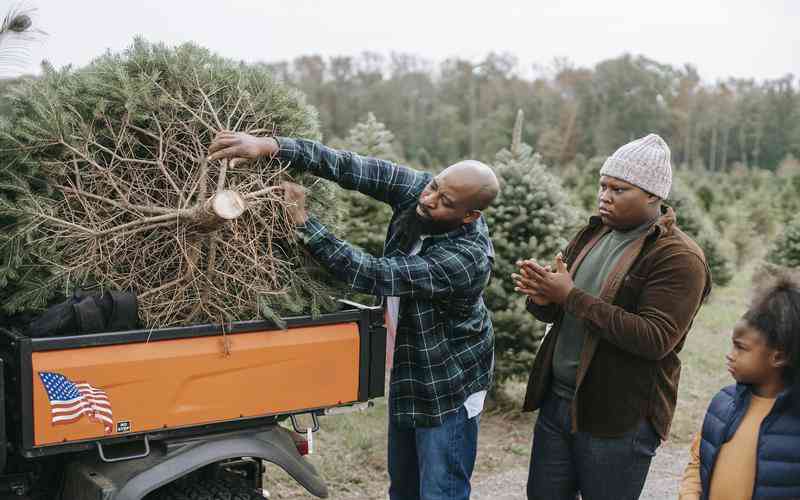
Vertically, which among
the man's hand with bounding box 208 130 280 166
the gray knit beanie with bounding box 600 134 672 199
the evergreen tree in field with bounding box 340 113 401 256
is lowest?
the evergreen tree in field with bounding box 340 113 401 256

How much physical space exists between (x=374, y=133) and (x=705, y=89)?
1008 inches

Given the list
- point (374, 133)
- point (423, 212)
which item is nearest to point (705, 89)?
point (374, 133)

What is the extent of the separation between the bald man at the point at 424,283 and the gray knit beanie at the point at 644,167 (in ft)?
1.75

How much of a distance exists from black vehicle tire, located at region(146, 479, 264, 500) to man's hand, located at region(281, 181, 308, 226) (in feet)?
3.60

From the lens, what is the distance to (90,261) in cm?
293

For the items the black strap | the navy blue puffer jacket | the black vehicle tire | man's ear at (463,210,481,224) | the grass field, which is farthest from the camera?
the grass field

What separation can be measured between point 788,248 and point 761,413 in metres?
10.7

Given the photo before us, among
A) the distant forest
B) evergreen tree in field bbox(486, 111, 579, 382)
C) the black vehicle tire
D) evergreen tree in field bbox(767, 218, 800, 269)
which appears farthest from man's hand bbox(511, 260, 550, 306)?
the distant forest

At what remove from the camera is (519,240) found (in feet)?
21.4

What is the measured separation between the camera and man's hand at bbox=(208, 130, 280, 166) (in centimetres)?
312

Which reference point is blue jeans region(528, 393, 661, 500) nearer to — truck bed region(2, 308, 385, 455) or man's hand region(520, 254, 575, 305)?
man's hand region(520, 254, 575, 305)

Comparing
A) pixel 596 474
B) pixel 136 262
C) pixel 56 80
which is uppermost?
pixel 56 80

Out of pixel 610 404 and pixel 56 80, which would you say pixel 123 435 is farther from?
pixel 610 404

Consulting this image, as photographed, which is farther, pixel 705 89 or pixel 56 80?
pixel 705 89
